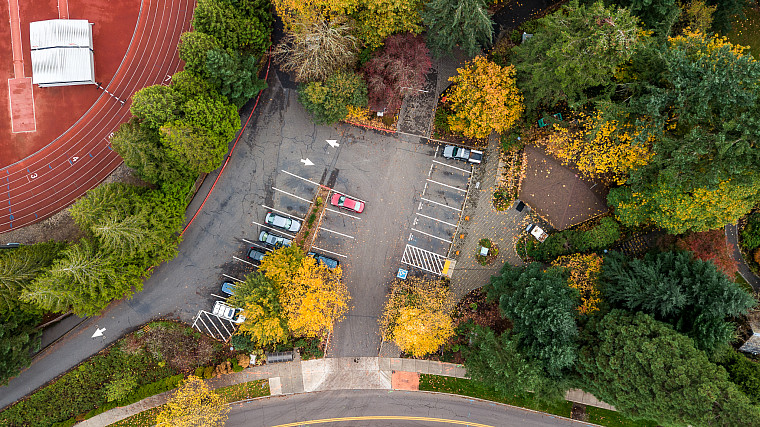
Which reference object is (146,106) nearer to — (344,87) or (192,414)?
(344,87)

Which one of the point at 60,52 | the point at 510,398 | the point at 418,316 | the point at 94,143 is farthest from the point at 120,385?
the point at 510,398

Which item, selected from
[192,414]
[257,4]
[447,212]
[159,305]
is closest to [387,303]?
[447,212]

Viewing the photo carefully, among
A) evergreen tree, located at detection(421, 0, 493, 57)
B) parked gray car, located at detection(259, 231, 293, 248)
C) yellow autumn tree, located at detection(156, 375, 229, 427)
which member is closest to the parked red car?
parked gray car, located at detection(259, 231, 293, 248)

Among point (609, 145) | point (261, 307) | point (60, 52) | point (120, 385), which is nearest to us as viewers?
point (261, 307)

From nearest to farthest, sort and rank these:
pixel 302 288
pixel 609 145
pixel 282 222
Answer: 1. pixel 609 145
2. pixel 302 288
3. pixel 282 222

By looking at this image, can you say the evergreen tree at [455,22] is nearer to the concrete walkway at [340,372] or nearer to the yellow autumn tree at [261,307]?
the yellow autumn tree at [261,307]

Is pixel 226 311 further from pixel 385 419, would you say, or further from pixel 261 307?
pixel 385 419
